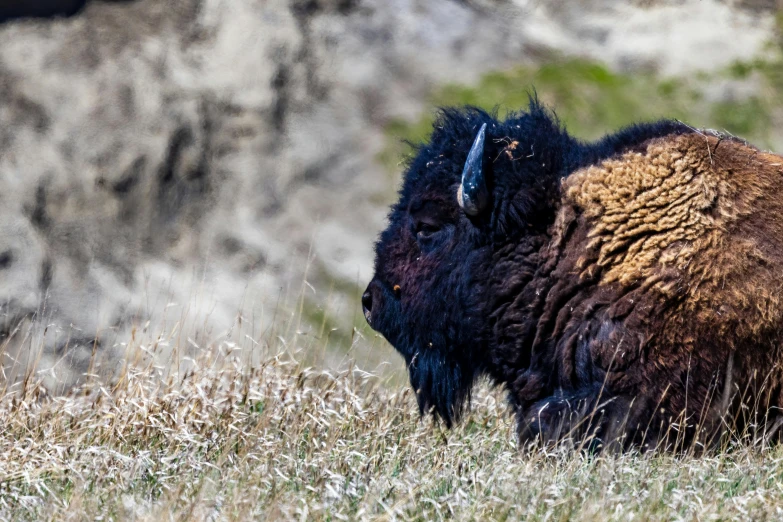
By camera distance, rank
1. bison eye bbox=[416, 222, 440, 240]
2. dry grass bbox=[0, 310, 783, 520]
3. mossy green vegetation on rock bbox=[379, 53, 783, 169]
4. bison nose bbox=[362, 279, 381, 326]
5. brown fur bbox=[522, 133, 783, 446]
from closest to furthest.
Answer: dry grass bbox=[0, 310, 783, 520] → brown fur bbox=[522, 133, 783, 446] → bison eye bbox=[416, 222, 440, 240] → bison nose bbox=[362, 279, 381, 326] → mossy green vegetation on rock bbox=[379, 53, 783, 169]

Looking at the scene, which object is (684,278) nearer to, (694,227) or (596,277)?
(694,227)

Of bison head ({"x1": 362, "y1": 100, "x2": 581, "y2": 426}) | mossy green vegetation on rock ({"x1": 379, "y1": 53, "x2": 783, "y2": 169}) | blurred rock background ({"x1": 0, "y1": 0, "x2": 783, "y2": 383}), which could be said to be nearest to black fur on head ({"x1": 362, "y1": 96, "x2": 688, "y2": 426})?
bison head ({"x1": 362, "y1": 100, "x2": 581, "y2": 426})

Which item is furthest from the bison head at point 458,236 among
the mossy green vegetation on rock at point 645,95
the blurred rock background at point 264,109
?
the mossy green vegetation on rock at point 645,95

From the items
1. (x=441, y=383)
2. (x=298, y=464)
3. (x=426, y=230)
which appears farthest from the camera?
(x=441, y=383)

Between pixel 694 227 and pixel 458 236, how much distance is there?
3.78 feet

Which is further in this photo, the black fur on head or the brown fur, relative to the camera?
the black fur on head

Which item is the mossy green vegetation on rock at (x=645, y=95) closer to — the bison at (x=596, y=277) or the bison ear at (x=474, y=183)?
the bison at (x=596, y=277)

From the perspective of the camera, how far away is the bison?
14.2 feet

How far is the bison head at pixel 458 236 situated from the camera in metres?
4.83

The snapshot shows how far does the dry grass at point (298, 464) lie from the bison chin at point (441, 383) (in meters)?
0.10

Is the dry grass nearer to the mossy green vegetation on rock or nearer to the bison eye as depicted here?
the bison eye

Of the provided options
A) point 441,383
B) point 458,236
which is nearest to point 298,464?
point 441,383

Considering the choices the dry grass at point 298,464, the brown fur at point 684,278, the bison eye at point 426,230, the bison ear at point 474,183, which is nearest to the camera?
the dry grass at point 298,464

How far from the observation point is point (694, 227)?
4.45 metres
